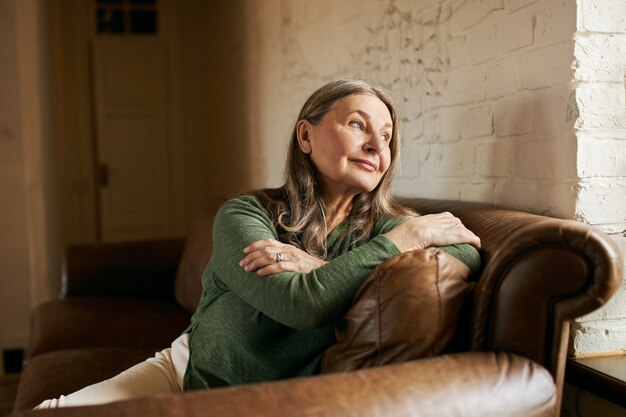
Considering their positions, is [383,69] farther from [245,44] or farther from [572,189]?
[245,44]

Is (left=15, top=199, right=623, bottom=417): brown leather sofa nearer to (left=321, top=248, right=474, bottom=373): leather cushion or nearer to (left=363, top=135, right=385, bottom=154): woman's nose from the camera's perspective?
(left=321, top=248, right=474, bottom=373): leather cushion

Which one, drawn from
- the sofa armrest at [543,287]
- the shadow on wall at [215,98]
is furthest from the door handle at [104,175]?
the sofa armrest at [543,287]

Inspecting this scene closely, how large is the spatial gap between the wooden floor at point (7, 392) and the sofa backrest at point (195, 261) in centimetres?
95

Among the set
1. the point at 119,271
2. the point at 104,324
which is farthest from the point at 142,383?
the point at 119,271

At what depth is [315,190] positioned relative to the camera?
1.71 meters

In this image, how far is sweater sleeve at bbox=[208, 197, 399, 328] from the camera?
50.1 inches

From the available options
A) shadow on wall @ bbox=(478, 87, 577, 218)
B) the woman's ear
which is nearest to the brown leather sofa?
shadow on wall @ bbox=(478, 87, 577, 218)

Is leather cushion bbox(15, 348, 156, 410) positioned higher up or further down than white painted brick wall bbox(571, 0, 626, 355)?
further down

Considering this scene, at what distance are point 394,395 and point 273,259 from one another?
0.49m

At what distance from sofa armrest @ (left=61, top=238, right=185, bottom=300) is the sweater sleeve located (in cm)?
163

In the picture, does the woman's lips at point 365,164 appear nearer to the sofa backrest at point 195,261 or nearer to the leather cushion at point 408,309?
the leather cushion at point 408,309

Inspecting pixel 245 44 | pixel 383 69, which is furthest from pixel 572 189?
pixel 245 44

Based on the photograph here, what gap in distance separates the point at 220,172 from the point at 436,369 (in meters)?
4.34

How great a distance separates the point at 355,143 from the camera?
163cm
